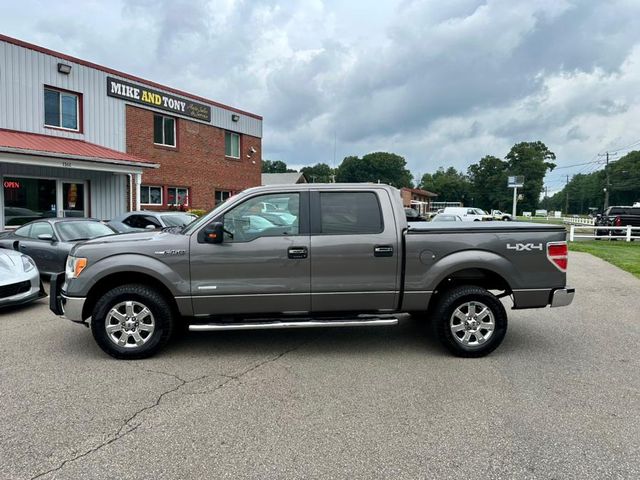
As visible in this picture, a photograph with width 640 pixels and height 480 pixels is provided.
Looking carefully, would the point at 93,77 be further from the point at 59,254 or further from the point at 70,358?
Result: the point at 70,358

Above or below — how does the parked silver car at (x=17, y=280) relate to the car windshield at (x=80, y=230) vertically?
below

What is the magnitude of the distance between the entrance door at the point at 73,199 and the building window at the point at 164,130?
5127mm

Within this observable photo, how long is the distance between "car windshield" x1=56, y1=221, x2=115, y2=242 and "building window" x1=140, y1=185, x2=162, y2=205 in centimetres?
1090

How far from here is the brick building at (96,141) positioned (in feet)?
50.0

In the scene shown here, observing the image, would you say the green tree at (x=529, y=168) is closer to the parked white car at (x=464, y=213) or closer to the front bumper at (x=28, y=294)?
the parked white car at (x=464, y=213)

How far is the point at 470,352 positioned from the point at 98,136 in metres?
18.3

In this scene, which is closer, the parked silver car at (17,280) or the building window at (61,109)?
the parked silver car at (17,280)

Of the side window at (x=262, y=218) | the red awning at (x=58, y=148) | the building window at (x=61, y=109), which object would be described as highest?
the building window at (x=61, y=109)

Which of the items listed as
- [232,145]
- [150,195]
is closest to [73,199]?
[150,195]

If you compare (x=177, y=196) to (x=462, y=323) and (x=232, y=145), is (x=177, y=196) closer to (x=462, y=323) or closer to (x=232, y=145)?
(x=232, y=145)

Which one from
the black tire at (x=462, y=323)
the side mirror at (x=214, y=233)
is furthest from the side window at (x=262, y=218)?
the black tire at (x=462, y=323)

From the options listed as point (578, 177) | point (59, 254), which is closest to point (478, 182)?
point (578, 177)

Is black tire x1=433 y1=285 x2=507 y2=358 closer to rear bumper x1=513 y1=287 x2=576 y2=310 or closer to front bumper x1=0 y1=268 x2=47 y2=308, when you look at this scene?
rear bumper x1=513 y1=287 x2=576 y2=310

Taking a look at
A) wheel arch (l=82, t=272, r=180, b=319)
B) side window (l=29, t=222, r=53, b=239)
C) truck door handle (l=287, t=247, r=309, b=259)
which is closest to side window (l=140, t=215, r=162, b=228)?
side window (l=29, t=222, r=53, b=239)
